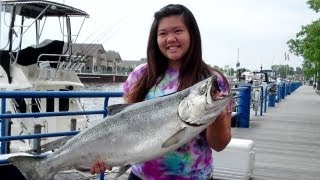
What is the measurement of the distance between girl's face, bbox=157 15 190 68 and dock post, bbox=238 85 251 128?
1035 cm

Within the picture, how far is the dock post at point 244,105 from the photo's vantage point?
12.8 m

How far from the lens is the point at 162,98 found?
7.72 feet

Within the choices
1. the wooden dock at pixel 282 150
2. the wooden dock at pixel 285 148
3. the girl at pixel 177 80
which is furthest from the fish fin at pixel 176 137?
the wooden dock at pixel 285 148

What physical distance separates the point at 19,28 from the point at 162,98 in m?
11.1

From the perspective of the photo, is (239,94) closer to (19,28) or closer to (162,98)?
(19,28)

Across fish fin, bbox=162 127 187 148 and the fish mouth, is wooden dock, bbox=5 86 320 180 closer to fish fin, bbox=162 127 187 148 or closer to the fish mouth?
fish fin, bbox=162 127 187 148

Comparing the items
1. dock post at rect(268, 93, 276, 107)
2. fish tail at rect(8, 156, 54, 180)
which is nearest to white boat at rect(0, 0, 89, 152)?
fish tail at rect(8, 156, 54, 180)

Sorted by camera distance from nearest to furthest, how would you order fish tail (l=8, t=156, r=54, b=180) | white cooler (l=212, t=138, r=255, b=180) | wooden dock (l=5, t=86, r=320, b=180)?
fish tail (l=8, t=156, r=54, b=180) → white cooler (l=212, t=138, r=255, b=180) → wooden dock (l=5, t=86, r=320, b=180)

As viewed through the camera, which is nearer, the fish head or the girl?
the fish head

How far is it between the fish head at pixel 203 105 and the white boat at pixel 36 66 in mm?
9305

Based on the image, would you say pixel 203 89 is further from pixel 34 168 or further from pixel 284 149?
pixel 284 149

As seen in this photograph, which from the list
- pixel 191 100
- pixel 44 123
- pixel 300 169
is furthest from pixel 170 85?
pixel 44 123

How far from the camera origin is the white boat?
459 inches

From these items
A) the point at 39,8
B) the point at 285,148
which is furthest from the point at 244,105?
the point at 39,8
